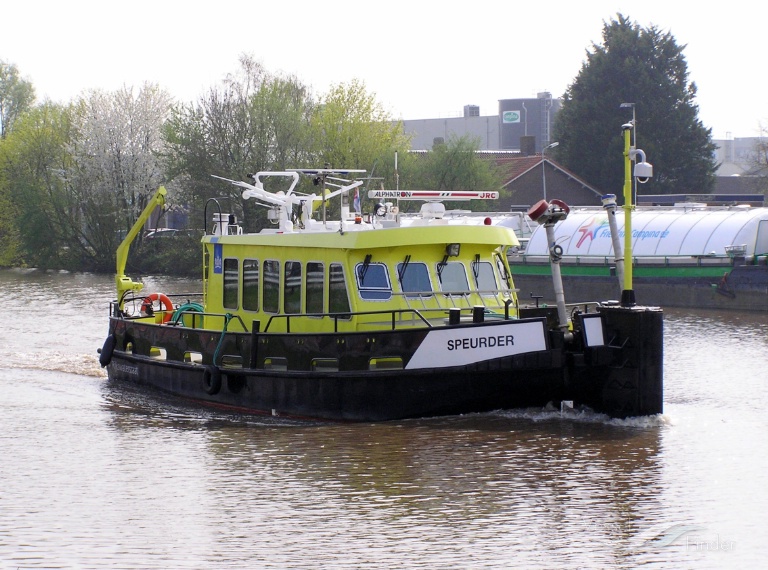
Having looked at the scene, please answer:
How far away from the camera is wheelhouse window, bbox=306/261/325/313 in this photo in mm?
14469

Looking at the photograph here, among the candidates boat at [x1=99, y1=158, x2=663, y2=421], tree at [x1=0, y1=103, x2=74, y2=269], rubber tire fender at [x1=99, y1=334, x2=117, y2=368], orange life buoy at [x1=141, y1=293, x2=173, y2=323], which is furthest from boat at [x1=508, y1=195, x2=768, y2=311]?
tree at [x1=0, y1=103, x2=74, y2=269]

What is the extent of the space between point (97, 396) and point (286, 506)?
7.97 m

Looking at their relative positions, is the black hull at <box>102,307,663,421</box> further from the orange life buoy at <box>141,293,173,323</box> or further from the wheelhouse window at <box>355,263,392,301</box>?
the orange life buoy at <box>141,293,173,323</box>

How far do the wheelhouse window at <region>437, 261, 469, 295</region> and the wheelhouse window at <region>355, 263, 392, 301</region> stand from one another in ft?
2.46

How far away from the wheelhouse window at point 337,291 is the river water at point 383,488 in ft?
5.15

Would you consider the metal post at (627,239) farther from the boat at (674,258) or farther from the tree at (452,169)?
the tree at (452,169)

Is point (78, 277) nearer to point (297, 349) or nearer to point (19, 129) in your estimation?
point (19, 129)

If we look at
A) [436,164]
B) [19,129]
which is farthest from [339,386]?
[19,129]

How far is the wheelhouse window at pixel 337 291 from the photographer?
1416 cm

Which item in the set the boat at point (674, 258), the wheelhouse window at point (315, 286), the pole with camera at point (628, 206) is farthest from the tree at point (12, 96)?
the pole with camera at point (628, 206)

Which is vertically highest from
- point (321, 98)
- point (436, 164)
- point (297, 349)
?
point (321, 98)

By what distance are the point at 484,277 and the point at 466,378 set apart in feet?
6.27

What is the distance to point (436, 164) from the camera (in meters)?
50.6

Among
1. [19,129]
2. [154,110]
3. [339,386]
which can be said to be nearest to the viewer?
[339,386]
